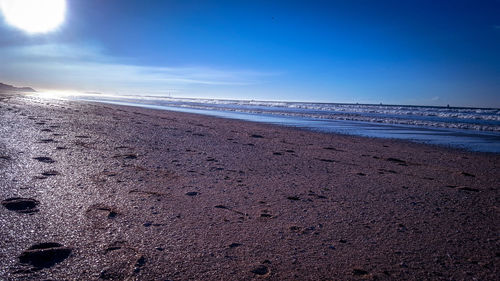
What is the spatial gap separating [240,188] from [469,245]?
276 centimetres

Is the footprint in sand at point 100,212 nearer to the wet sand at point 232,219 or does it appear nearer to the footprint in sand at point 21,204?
the wet sand at point 232,219

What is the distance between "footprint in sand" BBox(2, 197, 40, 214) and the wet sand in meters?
0.01

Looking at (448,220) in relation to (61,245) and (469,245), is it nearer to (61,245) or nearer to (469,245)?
(469,245)

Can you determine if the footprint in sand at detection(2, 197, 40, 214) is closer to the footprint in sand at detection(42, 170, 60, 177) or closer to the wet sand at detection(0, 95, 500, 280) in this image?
the wet sand at detection(0, 95, 500, 280)

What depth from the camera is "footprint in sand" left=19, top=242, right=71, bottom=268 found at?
A: 2.28 meters

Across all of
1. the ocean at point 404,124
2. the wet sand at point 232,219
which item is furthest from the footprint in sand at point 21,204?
the ocean at point 404,124

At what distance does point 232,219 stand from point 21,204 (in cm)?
230

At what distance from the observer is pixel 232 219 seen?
11.0 ft

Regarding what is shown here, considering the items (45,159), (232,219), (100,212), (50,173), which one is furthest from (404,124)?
(100,212)

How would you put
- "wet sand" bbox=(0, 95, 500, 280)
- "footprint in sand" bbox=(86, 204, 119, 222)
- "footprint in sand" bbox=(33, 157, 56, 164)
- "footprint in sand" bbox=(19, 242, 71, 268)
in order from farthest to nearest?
"footprint in sand" bbox=(33, 157, 56, 164) → "footprint in sand" bbox=(86, 204, 119, 222) → "wet sand" bbox=(0, 95, 500, 280) → "footprint in sand" bbox=(19, 242, 71, 268)

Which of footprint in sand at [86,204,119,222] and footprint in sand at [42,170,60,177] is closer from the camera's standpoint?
footprint in sand at [86,204,119,222]

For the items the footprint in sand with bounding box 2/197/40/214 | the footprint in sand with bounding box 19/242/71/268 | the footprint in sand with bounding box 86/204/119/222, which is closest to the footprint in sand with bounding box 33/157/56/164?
the footprint in sand with bounding box 2/197/40/214

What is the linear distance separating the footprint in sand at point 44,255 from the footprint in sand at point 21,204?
86 centimetres

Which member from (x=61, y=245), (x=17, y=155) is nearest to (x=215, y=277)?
(x=61, y=245)
